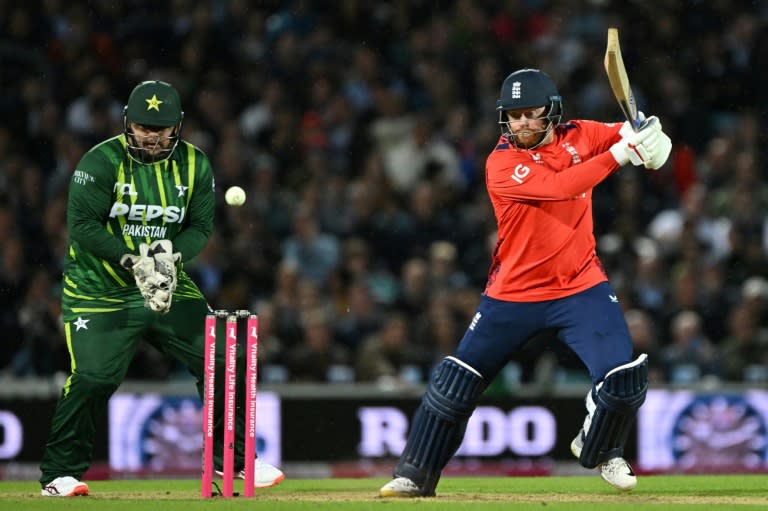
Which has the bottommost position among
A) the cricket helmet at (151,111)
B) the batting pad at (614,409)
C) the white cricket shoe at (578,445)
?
the white cricket shoe at (578,445)

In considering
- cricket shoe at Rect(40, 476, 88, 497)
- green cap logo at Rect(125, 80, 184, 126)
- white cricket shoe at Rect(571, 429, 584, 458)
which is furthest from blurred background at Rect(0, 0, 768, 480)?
green cap logo at Rect(125, 80, 184, 126)

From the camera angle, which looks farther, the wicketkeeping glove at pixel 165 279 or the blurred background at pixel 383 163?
the blurred background at pixel 383 163

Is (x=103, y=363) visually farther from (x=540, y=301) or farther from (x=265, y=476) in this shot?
(x=540, y=301)

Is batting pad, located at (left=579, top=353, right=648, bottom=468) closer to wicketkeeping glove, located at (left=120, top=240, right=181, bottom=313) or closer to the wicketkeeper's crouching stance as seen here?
the wicketkeeper's crouching stance

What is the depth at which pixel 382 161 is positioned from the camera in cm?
1465

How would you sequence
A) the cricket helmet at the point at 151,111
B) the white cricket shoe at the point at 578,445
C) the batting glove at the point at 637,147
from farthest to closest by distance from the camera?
the white cricket shoe at the point at 578,445, the cricket helmet at the point at 151,111, the batting glove at the point at 637,147

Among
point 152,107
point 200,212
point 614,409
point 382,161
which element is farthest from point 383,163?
point 614,409

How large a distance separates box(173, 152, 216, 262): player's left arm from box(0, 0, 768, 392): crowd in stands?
4202 mm

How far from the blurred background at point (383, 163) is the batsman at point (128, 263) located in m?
3.94

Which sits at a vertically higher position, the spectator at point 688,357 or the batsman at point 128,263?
the batsman at point 128,263

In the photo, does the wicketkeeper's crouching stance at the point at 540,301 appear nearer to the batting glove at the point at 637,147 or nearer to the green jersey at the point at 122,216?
the batting glove at the point at 637,147

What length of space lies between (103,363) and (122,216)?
0.80 meters

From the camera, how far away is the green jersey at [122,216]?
805 cm

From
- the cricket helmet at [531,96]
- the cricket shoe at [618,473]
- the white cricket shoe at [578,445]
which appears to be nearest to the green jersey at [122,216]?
the cricket helmet at [531,96]
